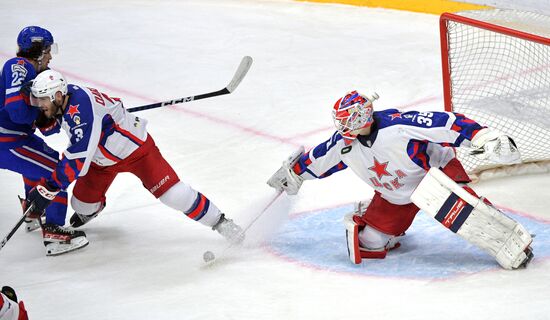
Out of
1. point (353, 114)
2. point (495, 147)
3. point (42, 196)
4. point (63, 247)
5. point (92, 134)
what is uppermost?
point (495, 147)

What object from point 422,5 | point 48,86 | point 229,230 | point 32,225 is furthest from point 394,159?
point 422,5

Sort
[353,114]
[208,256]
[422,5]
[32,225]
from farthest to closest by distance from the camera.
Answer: [422,5], [32,225], [208,256], [353,114]

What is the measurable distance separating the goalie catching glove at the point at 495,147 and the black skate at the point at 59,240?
173cm

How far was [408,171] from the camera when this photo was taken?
11.0ft

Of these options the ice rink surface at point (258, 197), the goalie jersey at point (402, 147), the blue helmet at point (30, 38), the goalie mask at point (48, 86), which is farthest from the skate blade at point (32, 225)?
the goalie jersey at point (402, 147)

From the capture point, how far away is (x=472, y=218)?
3207 millimetres

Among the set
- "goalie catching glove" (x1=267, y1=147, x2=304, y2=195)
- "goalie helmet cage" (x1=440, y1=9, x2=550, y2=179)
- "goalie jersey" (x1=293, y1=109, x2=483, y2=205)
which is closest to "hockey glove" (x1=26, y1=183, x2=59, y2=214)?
"goalie catching glove" (x1=267, y1=147, x2=304, y2=195)

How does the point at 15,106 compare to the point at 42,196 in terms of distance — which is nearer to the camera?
the point at 42,196

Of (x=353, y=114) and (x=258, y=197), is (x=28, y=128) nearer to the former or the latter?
(x=258, y=197)

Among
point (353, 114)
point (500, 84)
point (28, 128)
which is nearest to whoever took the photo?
point (353, 114)

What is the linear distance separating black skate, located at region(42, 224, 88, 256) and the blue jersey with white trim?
0.38 meters

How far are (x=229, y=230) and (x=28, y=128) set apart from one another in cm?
95

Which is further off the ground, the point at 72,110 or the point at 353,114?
the point at 353,114

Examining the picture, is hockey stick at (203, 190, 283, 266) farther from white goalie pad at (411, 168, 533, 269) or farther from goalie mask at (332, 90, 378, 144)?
white goalie pad at (411, 168, 533, 269)
